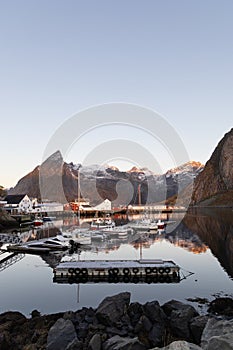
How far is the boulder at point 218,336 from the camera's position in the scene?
9726 mm

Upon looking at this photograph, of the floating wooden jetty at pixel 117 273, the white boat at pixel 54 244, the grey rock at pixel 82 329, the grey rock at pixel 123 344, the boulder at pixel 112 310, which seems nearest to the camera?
the grey rock at pixel 123 344

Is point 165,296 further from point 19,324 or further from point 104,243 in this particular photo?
point 104,243

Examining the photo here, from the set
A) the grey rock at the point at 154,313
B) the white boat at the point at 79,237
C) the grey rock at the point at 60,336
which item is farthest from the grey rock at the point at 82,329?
the white boat at the point at 79,237

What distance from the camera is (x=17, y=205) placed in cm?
13338

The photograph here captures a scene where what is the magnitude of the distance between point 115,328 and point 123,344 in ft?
12.3

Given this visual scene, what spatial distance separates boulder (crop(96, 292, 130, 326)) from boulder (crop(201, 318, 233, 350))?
6.46 metres

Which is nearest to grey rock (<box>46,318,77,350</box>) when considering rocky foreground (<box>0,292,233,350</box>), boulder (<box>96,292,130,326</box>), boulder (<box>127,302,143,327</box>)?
rocky foreground (<box>0,292,233,350</box>)

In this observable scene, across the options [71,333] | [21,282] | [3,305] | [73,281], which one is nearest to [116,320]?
[71,333]

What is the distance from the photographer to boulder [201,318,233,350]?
973cm

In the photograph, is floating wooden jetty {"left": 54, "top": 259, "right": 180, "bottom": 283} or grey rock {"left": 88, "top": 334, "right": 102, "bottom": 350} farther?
floating wooden jetty {"left": 54, "top": 259, "right": 180, "bottom": 283}

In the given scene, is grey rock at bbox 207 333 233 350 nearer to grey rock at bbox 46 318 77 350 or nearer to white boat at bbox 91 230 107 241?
grey rock at bbox 46 318 77 350

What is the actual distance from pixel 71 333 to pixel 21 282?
1873cm

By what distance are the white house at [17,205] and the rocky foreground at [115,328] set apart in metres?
114

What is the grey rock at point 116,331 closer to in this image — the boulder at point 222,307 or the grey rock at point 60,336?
the grey rock at point 60,336
